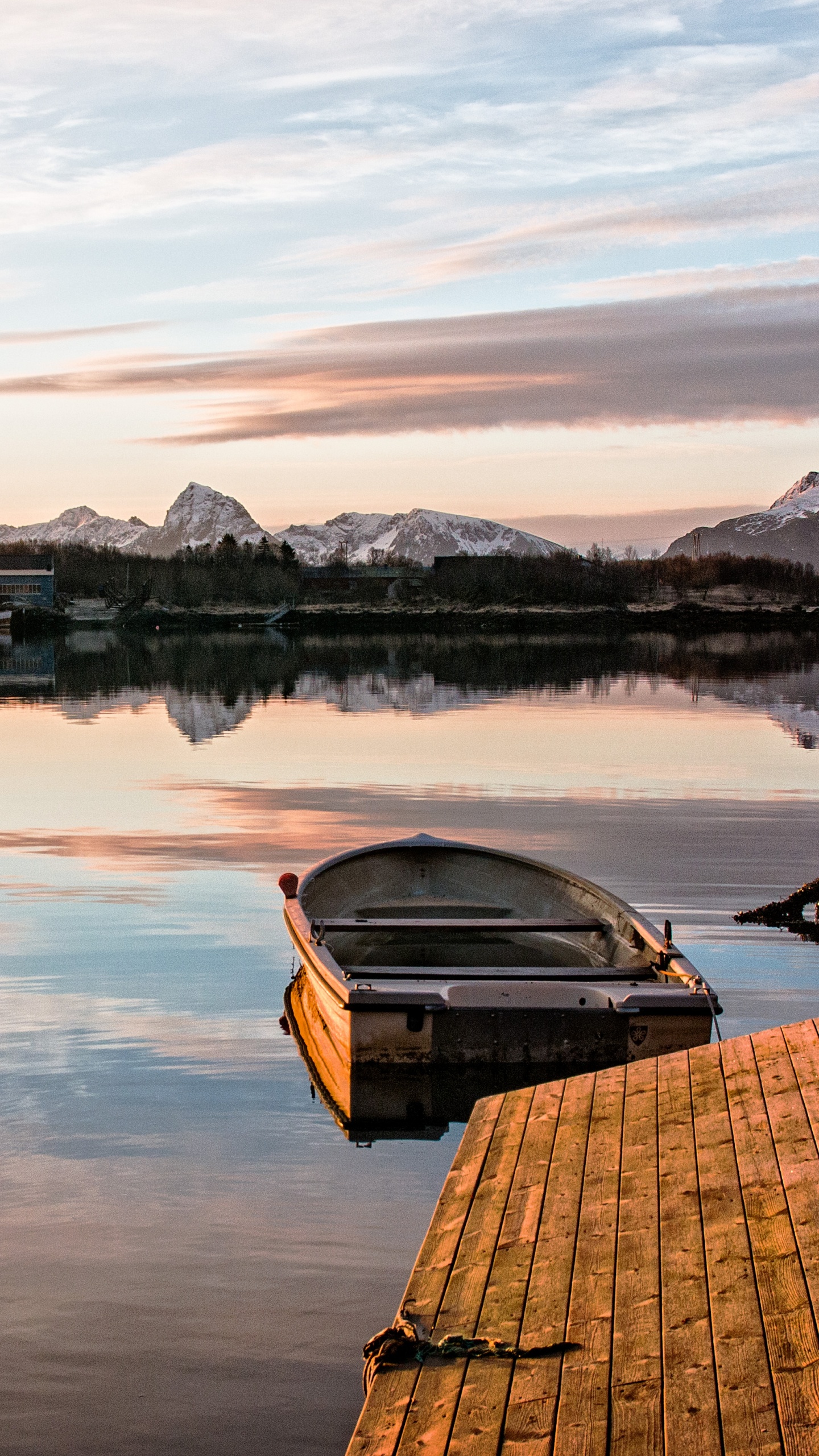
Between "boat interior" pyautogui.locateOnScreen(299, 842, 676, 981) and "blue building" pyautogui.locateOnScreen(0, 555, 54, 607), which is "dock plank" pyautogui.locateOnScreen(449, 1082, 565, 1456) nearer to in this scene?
"boat interior" pyautogui.locateOnScreen(299, 842, 676, 981)

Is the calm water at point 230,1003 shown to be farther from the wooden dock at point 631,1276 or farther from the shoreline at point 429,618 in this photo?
the shoreline at point 429,618

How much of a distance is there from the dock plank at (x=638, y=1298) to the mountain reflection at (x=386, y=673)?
31.1m

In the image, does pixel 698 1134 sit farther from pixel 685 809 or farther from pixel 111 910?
pixel 685 809

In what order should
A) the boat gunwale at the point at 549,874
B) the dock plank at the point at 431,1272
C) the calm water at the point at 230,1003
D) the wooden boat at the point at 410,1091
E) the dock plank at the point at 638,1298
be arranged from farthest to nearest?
the boat gunwale at the point at 549,874
the wooden boat at the point at 410,1091
the calm water at the point at 230,1003
the dock plank at the point at 431,1272
the dock plank at the point at 638,1298

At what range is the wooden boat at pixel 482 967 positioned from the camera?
1079 cm

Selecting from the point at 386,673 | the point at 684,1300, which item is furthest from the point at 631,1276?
the point at 386,673

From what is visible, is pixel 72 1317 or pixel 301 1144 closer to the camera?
pixel 72 1317

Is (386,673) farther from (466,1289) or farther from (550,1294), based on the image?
(550,1294)

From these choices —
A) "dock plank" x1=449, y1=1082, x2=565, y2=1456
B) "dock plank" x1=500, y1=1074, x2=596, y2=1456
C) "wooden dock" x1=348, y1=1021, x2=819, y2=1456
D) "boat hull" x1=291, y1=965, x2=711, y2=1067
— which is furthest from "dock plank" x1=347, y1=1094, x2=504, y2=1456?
"boat hull" x1=291, y1=965, x2=711, y2=1067

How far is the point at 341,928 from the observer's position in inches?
532

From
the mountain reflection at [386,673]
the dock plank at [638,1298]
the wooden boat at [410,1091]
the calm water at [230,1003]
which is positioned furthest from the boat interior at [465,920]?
the mountain reflection at [386,673]

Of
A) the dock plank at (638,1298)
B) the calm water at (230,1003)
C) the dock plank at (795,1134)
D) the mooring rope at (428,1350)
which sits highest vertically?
the dock plank at (795,1134)

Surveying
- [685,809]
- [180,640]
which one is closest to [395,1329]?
[685,809]

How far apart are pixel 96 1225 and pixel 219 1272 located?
983 millimetres
